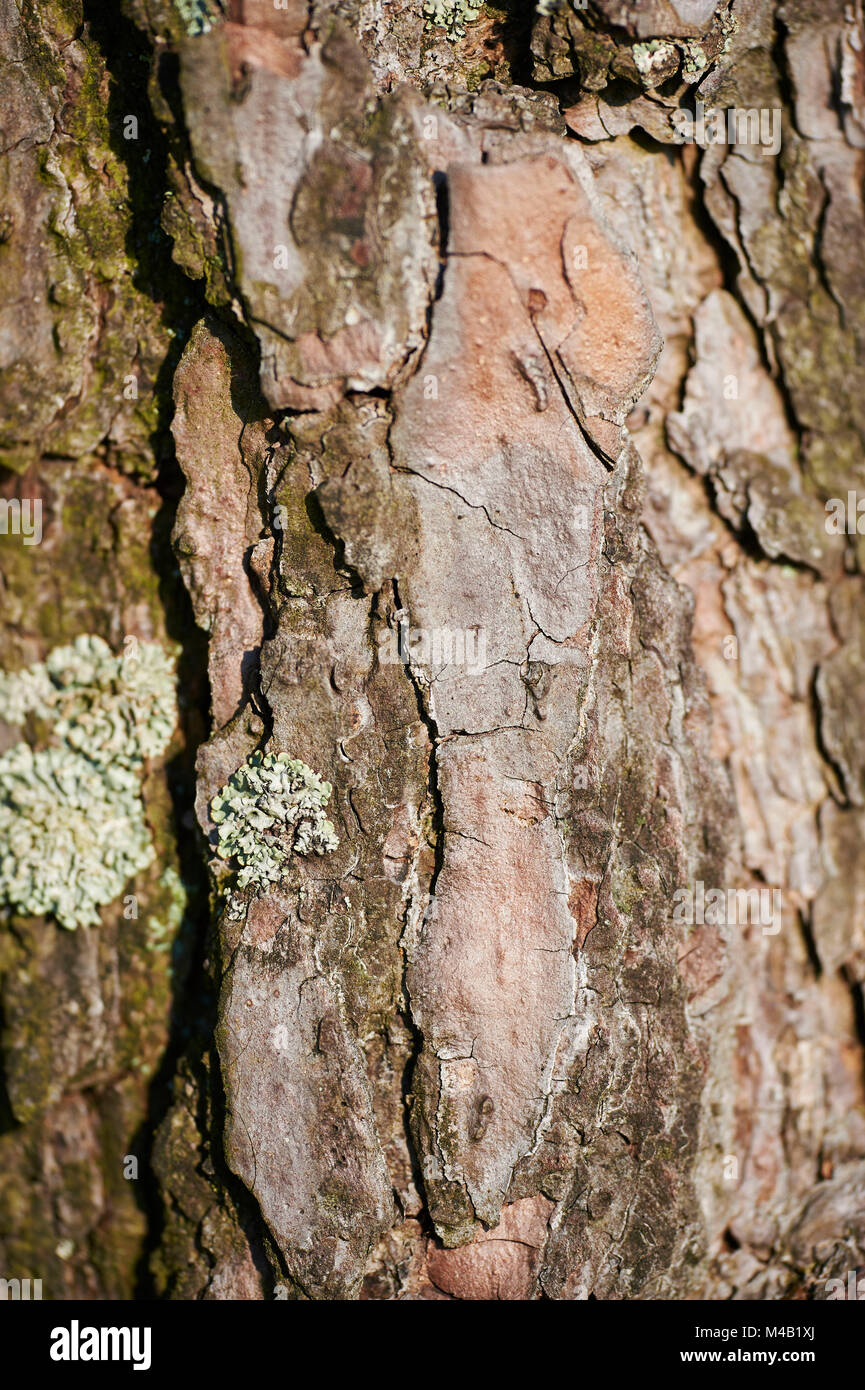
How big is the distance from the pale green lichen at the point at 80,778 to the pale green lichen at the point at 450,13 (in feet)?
5.24

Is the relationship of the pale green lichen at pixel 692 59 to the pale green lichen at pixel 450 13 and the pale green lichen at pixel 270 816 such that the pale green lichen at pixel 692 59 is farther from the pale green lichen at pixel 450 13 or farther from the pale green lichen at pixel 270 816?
the pale green lichen at pixel 270 816

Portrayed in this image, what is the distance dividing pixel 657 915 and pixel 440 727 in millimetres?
723

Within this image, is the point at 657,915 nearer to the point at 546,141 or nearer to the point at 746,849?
the point at 746,849

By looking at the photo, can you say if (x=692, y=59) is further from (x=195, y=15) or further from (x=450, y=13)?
(x=195, y=15)

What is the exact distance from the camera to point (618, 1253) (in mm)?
2213

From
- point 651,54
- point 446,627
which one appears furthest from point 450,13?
point 446,627

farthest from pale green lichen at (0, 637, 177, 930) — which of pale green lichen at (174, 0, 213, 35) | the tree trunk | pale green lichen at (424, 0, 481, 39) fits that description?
pale green lichen at (424, 0, 481, 39)

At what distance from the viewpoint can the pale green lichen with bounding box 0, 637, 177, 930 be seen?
2342 mm

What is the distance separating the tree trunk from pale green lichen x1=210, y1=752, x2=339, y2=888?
0.01 meters

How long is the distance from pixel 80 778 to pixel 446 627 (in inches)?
43.6

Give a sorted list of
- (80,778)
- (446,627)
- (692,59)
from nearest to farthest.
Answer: (446,627) < (692,59) < (80,778)

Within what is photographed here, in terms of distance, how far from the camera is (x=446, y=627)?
192 centimetres

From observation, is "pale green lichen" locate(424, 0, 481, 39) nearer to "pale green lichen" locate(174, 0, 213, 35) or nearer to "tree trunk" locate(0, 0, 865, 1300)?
"tree trunk" locate(0, 0, 865, 1300)

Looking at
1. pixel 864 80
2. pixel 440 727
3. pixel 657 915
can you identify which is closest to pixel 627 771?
pixel 657 915
